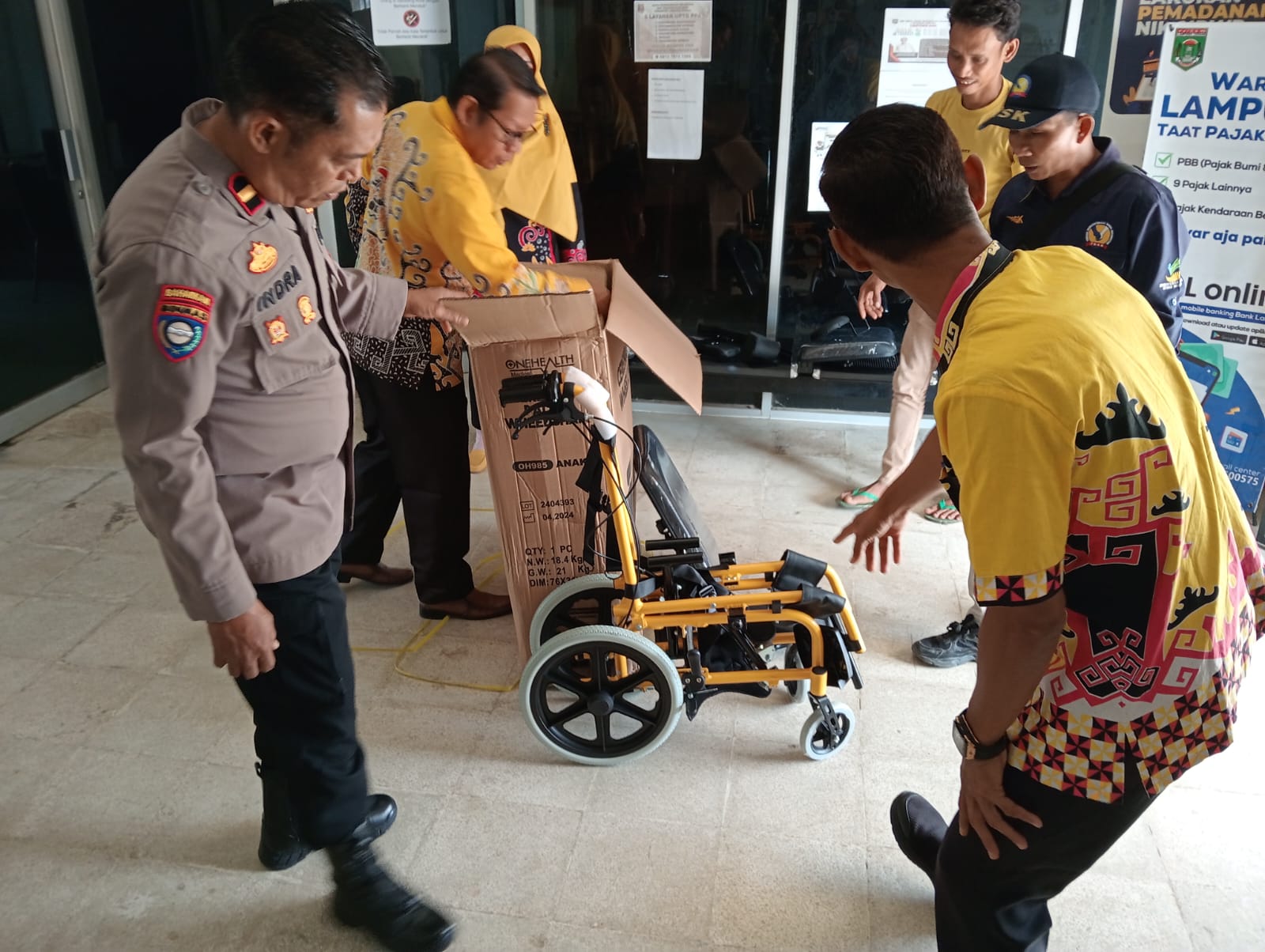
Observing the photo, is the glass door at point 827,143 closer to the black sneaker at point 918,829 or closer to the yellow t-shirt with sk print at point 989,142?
the yellow t-shirt with sk print at point 989,142

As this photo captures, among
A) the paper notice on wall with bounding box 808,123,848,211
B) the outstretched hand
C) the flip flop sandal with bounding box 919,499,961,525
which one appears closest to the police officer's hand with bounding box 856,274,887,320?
the flip flop sandal with bounding box 919,499,961,525

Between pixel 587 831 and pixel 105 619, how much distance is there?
5.72 feet

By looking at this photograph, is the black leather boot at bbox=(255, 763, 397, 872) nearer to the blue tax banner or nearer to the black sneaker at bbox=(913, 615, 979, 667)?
the black sneaker at bbox=(913, 615, 979, 667)

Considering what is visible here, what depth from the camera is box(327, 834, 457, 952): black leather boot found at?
1853 millimetres

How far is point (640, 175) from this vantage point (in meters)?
4.52

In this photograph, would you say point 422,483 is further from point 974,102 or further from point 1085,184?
point 974,102

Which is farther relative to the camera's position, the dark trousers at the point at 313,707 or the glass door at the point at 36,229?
the glass door at the point at 36,229

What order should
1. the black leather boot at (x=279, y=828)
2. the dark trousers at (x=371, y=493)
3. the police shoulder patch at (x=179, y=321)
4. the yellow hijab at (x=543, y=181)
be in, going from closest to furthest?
the police shoulder patch at (x=179, y=321) < the black leather boot at (x=279, y=828) < the dark trousers at (x=371, y=493) < the yellow hijab at (x=543, y=181)

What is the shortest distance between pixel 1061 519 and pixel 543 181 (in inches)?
94.8

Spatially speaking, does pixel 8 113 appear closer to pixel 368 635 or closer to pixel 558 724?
pixel 368 635

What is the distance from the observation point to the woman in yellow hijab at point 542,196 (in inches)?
120

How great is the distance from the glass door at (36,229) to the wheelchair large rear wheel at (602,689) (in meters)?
3.25

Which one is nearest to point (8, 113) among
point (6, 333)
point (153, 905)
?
point (6, 333)

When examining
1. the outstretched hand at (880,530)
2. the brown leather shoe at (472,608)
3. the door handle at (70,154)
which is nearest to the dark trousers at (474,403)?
the brown leather shoe at (472,608)
